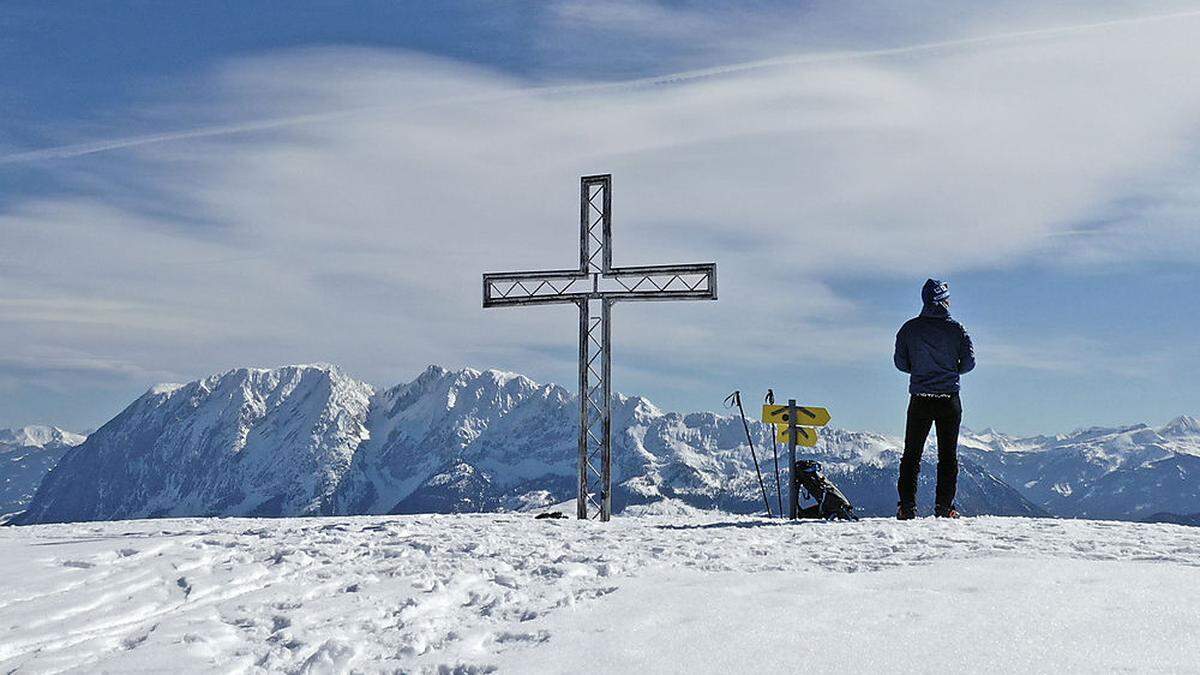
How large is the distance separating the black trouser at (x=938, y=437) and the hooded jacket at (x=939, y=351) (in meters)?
0.19

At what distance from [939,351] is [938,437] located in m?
1.35

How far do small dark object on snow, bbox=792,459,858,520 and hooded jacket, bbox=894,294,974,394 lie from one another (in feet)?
6.90

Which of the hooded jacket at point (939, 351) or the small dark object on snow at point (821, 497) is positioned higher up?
the hooded jacket at point (939, 351)

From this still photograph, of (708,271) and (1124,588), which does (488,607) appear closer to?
(1124,588)

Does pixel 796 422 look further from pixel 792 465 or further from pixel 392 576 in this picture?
pixel 392 576

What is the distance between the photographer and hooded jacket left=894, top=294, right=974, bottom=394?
14.4m

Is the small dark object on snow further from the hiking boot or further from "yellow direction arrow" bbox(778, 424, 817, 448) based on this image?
the hiking boot

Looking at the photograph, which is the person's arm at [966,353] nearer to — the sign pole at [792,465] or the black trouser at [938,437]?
the black trouser at [938,437]

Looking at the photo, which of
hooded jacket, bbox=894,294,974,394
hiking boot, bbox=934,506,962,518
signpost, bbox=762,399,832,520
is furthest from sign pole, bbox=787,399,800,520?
hooded jacket, bbox=894,294,974,394

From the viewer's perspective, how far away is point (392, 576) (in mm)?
8883

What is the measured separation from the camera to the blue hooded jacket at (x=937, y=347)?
568 inches

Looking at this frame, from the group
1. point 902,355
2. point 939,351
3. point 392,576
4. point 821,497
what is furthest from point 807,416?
point 392,576

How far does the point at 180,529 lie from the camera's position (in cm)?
1469

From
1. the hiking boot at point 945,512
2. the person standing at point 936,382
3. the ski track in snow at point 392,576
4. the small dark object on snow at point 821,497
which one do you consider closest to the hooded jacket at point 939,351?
the person standing at point 936,382
